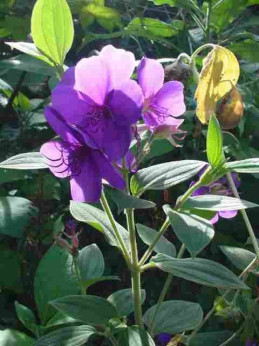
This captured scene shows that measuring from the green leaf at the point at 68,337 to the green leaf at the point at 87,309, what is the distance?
35mm

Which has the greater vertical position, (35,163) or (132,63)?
(132,63)

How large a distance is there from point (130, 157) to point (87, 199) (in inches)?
2.9

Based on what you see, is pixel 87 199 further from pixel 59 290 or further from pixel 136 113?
pixel 59 290

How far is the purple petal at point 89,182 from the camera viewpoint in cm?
75

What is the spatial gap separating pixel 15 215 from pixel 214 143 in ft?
1.95

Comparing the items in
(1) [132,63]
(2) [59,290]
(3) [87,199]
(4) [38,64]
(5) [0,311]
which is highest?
(1) [132,63]

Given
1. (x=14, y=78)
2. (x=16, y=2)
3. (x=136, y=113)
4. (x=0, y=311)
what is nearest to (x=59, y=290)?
(x=0, y=311)

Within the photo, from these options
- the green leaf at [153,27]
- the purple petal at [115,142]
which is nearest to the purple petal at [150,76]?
the purple petal at [115,142]

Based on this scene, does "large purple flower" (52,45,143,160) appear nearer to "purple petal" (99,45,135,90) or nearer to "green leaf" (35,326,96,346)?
"purple petal" (99,45,135,90)

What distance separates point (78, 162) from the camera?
77 centimetres

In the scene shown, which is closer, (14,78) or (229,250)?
(229,250)

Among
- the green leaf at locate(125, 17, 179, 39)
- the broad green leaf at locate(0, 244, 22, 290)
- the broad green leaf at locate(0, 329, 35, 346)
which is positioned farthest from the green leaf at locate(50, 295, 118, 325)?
the green leaf at locate(125, 17, 179, 39)

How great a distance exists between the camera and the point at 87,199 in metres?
0.77

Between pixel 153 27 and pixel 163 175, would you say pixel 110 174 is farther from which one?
pixel 153 27
